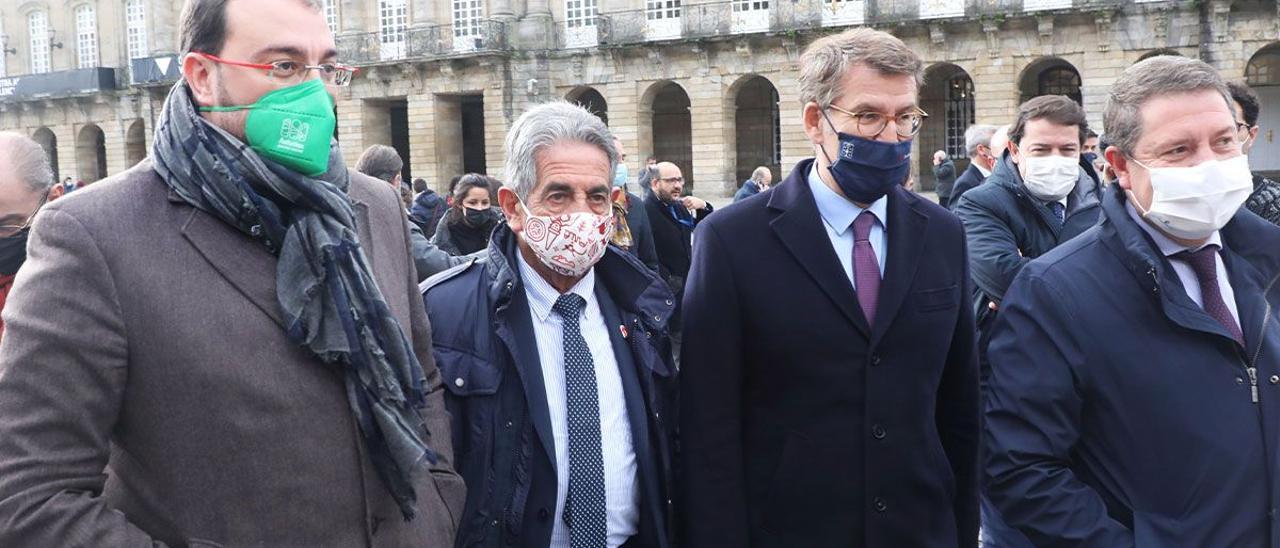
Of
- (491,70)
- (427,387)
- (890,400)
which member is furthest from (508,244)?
(491,70)

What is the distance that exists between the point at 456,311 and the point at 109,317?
1093 millimetres

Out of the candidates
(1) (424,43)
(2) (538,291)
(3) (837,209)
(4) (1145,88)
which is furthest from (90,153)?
(4) (1145,88)

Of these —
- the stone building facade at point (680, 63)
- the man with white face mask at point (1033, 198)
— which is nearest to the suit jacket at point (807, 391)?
the man with white face mask at point (1033, 198)

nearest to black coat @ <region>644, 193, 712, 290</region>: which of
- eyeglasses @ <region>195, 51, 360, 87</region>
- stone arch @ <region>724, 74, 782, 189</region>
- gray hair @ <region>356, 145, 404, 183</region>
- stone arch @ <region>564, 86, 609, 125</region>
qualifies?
gray hair @ <region>356, 145, 404, 183</region>

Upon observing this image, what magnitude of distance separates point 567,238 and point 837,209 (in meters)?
0.76

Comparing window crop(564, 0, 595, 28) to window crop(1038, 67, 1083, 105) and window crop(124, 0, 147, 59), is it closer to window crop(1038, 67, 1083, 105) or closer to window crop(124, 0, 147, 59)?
window crop(1038, 67, 1083, 105)

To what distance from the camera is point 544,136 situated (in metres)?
3.13

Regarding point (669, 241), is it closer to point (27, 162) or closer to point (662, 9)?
point (27, 162)

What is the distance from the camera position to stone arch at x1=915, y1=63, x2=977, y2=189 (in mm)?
33531

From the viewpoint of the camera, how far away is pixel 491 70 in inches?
1404

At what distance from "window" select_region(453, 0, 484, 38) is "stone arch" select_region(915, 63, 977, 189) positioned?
14.3 m

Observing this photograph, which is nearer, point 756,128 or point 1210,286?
point 1210,286

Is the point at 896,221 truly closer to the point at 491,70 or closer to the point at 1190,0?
the point at 1190,0

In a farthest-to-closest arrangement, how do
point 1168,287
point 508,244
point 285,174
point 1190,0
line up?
point 1190,0, point 508,244, point 1168,287, point 285,174
